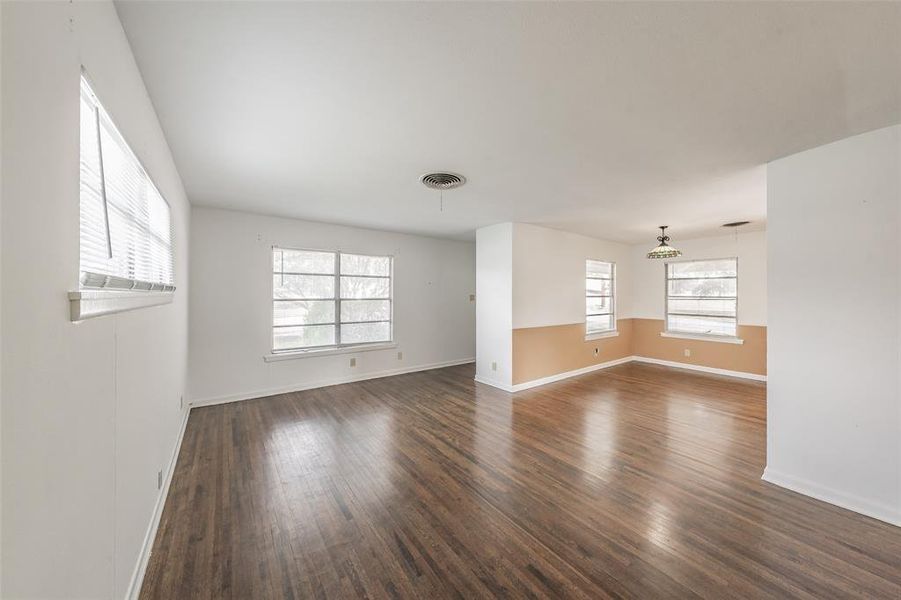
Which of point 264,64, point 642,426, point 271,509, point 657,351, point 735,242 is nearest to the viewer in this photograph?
point 264,64

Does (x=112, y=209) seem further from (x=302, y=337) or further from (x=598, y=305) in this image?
(x=598, y=305)

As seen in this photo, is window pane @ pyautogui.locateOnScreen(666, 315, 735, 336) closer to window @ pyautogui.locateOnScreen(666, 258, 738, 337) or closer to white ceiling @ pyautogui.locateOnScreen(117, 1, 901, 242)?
window @ pyautogui.locateOnScreen(666, 258, 738, 337)

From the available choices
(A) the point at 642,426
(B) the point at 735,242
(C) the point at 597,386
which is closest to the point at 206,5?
(A) the point at 642,426

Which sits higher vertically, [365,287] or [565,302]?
[365,287]

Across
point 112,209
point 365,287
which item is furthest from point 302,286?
point 112,209

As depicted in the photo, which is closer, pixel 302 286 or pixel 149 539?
pixel 149 539

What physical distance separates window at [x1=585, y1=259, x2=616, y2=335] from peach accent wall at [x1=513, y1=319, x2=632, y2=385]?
0.23 m

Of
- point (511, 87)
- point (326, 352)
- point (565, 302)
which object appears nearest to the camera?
point (511, 87)

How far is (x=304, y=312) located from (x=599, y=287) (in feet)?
17.8

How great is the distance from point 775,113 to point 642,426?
299cm

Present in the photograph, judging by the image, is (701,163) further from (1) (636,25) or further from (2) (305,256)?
(2) (305,256)

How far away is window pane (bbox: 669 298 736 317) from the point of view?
598 cm

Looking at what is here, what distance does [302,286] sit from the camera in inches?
197

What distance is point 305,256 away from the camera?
5.02 metres
